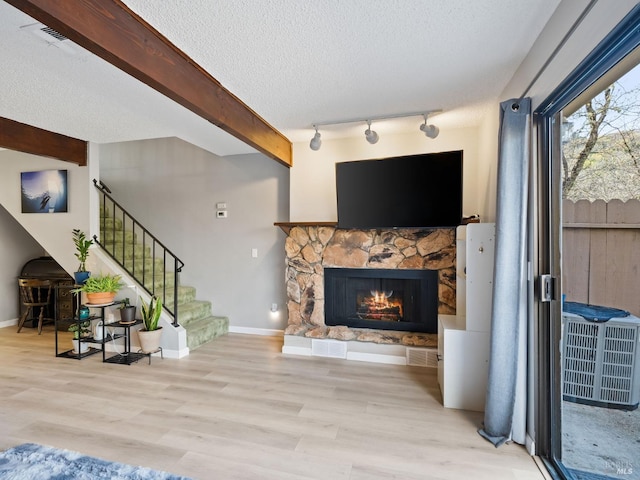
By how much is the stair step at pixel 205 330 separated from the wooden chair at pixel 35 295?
91.5 inches

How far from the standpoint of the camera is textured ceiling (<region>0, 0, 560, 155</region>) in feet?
5.27

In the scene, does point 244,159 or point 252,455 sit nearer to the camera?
point 252,455

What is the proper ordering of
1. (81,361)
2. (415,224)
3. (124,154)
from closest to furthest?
(415,224) < (81,361) < (124,154)

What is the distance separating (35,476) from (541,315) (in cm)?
293

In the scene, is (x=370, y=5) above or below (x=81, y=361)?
above

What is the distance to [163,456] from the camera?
1867 millimetres

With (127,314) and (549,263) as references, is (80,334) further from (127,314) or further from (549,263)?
(549,263)

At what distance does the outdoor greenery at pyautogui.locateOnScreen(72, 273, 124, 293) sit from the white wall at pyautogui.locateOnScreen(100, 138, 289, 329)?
1113 mm

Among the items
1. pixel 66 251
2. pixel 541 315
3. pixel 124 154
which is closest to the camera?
pixel 541 315

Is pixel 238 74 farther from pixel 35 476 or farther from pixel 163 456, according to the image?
pixel 35 476

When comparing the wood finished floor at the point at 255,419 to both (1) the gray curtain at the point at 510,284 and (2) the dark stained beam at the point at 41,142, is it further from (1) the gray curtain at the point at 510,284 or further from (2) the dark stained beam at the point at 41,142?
(2) the dark stained beam at the point at 41,142

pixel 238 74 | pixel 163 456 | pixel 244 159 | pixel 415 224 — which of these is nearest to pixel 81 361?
pixel 163 456

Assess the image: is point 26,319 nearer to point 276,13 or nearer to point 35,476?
point 35,476

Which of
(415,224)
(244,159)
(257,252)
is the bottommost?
(257,252)
